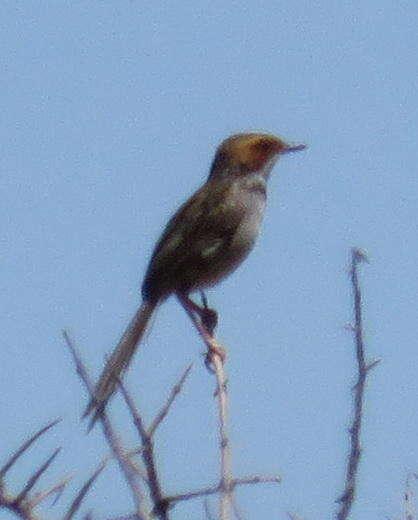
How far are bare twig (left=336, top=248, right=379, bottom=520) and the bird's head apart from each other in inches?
192

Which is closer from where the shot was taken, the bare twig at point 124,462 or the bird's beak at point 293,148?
the bare twig at point 124,462

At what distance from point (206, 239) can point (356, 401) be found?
16.3 feet

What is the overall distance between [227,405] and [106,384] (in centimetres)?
219

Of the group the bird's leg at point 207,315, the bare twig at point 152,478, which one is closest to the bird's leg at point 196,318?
the bird's leg at point 207,315

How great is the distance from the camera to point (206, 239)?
848cm

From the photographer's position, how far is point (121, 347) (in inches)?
304

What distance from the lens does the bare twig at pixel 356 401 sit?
10.9 feet

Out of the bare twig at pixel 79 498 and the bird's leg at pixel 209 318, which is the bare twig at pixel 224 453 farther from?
the bird's leg at pixel 209 318

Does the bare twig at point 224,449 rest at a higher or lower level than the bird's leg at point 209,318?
lower

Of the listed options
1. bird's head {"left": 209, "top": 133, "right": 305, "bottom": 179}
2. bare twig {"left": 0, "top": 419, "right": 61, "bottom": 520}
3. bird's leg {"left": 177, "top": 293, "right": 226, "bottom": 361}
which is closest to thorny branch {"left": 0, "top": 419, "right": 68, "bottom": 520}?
bare twig {"left": 0, "top": 419, "right": 61, "bottom": 520}

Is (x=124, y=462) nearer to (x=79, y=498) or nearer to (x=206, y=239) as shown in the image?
(x=79, y=498)

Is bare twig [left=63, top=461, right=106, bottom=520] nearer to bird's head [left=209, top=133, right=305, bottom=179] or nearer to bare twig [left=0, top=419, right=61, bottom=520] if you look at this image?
bare twig [left=0, top=419, right=61, bottom=520]

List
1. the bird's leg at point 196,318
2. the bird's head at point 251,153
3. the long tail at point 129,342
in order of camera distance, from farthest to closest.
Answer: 1. the bird's head at point 251,153
2. the long tail at point 129,342
3. the bird's leg at point 196,318

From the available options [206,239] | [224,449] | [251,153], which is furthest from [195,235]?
[224,449]
